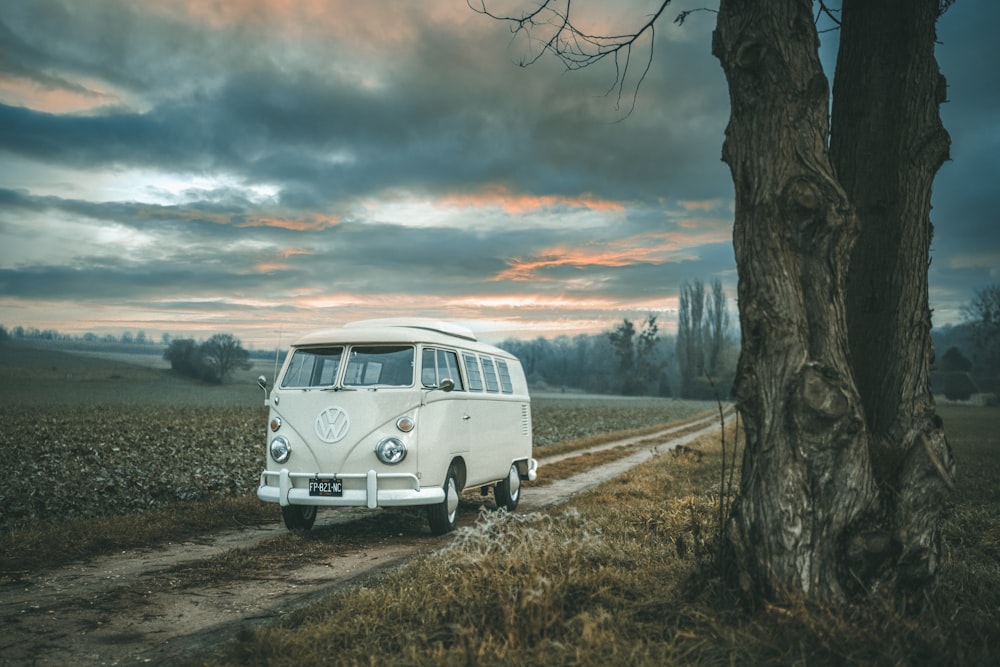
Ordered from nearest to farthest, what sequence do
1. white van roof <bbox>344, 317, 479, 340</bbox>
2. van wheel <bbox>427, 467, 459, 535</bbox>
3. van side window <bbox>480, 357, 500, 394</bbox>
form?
van wheel <bbox>427, 467, 459, 535</bbox>, white van roof <bbox>344, 317, 479, 340</bbox>, van side window <bbox>480, 357, 500, 394</bbox>

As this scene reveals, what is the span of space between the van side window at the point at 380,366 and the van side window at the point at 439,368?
203mm

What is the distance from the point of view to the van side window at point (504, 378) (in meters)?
11.8

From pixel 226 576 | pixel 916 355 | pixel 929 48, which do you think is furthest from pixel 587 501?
pixel 929 48

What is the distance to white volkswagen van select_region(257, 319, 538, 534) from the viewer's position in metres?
8.37

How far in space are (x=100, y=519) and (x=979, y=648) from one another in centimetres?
952

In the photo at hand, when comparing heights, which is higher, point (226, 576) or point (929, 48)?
point (929, 48)

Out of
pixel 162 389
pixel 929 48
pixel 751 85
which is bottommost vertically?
pixel 162 389

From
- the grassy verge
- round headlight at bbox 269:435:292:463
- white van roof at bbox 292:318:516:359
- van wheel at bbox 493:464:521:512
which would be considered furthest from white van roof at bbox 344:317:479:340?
the grassy verge

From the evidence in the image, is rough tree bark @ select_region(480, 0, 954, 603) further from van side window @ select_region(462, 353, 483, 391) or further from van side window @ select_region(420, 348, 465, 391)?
van side window @ select_region(462, 353, 483, 391)

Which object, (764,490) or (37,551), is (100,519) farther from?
(764,490)

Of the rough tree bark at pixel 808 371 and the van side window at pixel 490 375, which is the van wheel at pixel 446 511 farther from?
the rough tree bark at pixel 808 371

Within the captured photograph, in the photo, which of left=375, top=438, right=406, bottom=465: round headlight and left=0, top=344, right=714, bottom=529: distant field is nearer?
left=375, top=438, right=406, bottom=465: round headlight

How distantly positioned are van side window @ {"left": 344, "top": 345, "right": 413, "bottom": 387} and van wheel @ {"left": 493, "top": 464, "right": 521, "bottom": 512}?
3.46m

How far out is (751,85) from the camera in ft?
14.7
